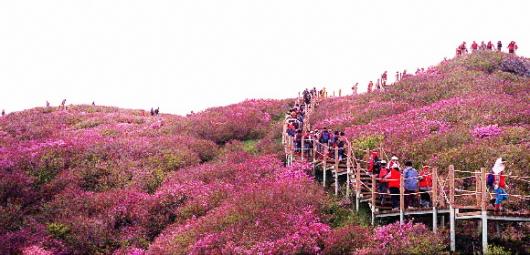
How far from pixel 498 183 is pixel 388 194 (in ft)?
12.2

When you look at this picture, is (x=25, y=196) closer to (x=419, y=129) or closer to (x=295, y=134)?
(x=295, y=134)

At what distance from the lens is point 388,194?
756 inches

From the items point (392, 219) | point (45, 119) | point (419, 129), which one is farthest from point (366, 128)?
point (45, 119)

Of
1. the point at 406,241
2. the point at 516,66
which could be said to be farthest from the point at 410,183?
the point at 516,66

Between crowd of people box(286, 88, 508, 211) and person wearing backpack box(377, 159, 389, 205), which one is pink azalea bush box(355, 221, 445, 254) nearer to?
crowd of people box(286, 88, 508, 211)

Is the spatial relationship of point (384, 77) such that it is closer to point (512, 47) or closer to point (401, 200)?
point (512, 47)

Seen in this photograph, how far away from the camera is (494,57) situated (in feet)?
145

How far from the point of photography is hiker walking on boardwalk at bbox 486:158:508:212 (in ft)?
54.2

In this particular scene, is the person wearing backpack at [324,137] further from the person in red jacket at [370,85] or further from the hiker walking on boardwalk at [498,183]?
the person in red jacket at [370,85]

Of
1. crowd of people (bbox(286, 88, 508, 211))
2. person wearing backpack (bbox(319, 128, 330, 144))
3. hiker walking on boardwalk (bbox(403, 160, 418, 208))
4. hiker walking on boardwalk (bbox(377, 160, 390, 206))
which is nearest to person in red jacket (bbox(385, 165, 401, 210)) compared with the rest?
crowd of people (bbox(286, 88, 508, 211))

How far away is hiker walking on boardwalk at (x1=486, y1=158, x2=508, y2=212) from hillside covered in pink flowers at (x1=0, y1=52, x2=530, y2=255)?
1.91 metres

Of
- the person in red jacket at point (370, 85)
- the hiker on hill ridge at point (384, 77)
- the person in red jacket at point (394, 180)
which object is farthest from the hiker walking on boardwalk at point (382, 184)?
the person in red jacket at point (370, 85)

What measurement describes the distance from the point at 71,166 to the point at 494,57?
3324cm

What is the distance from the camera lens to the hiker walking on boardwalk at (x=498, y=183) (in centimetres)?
1652
